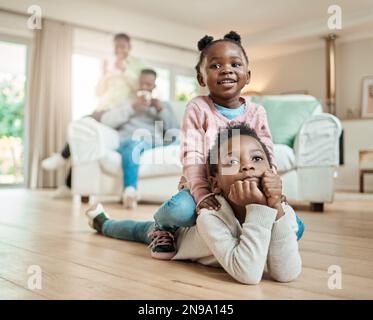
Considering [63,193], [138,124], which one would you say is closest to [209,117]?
[138,124]

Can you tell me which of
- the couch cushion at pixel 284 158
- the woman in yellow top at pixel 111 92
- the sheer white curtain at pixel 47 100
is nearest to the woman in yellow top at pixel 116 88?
the woman in yellow top at pixel 111 92

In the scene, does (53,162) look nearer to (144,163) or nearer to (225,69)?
(144,163)

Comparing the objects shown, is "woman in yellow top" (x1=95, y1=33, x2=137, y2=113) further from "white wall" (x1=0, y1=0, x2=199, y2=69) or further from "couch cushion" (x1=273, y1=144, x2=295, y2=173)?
"couch cushion" (x1=273, y1=144, x2=295, y2=173)

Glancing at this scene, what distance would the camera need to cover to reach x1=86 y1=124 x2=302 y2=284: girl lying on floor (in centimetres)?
93

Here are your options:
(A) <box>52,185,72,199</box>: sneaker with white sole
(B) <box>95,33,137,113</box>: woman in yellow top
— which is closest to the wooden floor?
(A) <box>52,185,72,199</box>: sneaker with white sole

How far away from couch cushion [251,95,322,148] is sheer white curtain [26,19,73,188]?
3.22 meters

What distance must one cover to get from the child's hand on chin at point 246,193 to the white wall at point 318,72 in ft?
19.6

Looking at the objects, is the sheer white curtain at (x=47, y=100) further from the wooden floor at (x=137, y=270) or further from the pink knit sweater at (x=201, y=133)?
the pink knit sweater at (x=201, y=133)

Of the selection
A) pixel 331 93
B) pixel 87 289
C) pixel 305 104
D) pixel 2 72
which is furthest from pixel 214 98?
pixel 331 93

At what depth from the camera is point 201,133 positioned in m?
1.15

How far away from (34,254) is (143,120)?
220 cm

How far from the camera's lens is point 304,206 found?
9.87 feet

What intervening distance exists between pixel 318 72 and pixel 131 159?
15.6ft
